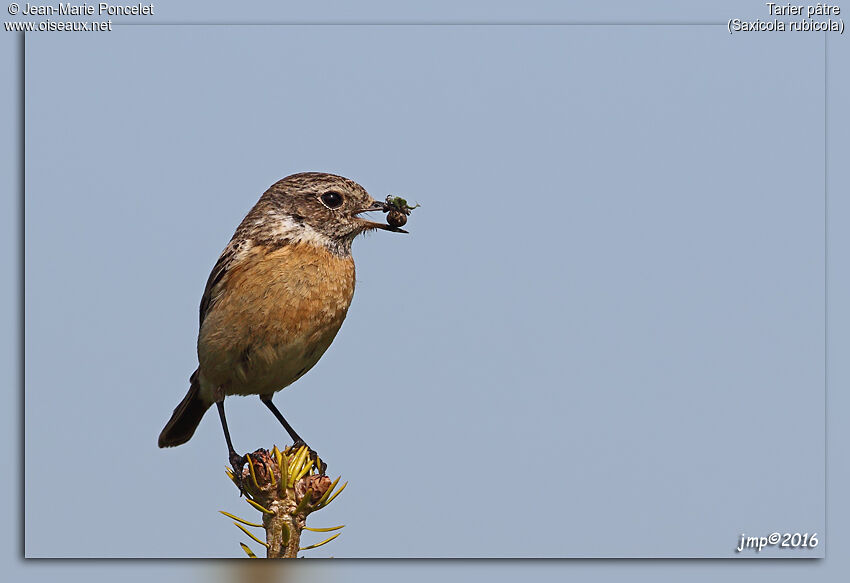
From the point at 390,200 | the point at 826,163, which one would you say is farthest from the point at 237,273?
the point at 826,163

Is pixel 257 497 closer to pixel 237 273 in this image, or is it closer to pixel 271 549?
pixel 271 549

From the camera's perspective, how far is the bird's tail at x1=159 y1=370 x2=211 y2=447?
8.36 metres

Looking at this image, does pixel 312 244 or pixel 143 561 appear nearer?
pixel 143 561

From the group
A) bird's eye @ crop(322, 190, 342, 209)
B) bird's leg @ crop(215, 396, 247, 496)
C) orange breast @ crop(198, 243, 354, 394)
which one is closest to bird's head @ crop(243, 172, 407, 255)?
bird's eye @ crop(322, 190, 342, 209)

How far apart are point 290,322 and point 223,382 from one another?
2.82ft

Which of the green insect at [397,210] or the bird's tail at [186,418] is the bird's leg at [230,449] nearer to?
the bird's tail at [186,418]

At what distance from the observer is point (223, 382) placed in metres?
7.88

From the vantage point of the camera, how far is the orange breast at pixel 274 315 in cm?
744

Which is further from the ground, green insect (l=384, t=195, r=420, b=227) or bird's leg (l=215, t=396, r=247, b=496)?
green insect (l=384, t=195, r=420, b=227)

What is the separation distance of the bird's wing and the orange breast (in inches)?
2.6

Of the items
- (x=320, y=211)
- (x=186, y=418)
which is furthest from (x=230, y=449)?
(x=320, y=211)

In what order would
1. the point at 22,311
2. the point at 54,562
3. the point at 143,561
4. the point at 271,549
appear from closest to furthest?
1. the point at 271,549
2. the point at 143,561
3. the point at 54,562
4. the point at 22,311

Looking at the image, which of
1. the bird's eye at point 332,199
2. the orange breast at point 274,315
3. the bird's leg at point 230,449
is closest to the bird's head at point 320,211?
the bird's eye at point 332,199

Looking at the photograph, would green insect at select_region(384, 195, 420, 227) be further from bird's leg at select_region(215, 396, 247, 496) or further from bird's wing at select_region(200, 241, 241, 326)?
bird's leg at select_region(215, 396, 247, 496)
